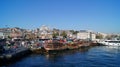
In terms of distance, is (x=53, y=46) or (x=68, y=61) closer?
(x=68, y=61)

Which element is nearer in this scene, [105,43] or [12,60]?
[12,60]

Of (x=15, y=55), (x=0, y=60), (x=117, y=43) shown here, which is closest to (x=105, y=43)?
(x=117, y=43)

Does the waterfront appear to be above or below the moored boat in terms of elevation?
below

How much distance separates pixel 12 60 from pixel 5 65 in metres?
7.06

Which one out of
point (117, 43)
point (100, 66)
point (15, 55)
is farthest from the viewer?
point (117, 43)

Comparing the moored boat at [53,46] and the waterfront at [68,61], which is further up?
the moored boat at [53,46]

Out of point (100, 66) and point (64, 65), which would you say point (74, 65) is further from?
point (100, 66)

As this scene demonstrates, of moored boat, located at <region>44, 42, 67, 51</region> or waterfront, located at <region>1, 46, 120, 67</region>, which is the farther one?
moored boat, located at <region>44, 42, 67, 51</region>

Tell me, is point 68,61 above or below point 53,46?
below

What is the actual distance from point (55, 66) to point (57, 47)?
35.0m

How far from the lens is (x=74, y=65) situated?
4716 cm

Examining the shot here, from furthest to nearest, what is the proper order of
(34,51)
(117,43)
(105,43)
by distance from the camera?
1. (105,43)
2. (117,43)
3. (34,51)

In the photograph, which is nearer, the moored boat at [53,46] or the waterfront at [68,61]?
the waterfront at [68,61]

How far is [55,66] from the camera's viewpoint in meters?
46.9
